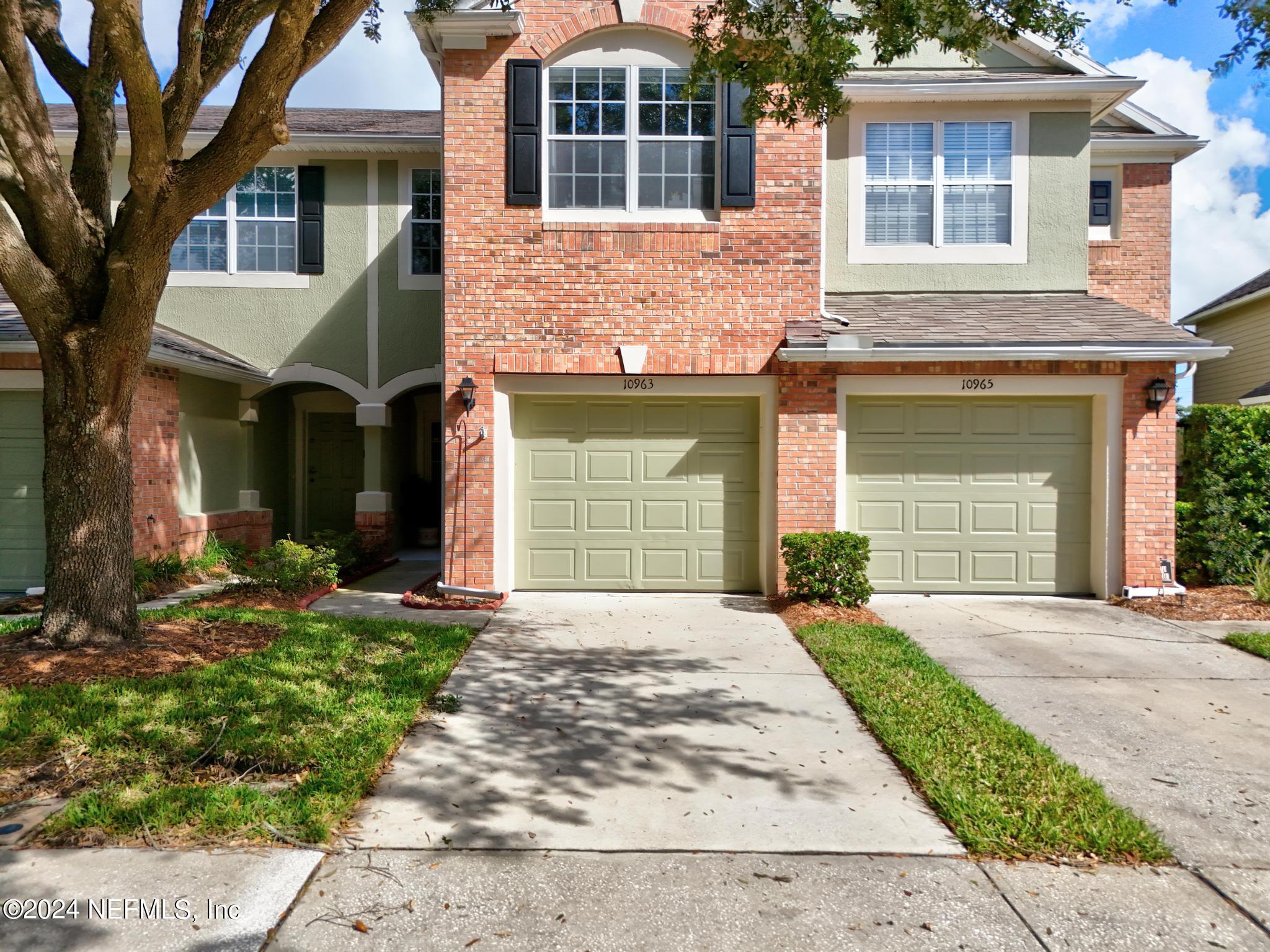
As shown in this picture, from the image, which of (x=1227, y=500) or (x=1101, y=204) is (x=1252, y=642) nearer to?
(x=1227, y=500)

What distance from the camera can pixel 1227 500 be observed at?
9.48 meters

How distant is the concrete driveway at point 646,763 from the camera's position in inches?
142

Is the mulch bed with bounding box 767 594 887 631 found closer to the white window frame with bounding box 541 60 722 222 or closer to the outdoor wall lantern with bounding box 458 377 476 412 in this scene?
the outdoor wall lantern with bounding box 458 377 476 412

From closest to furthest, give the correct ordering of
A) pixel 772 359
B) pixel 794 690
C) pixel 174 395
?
pixel 794 690 < pixel 772 359 < pixel 174 395

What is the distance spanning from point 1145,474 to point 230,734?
30.7 ft

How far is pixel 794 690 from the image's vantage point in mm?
5699

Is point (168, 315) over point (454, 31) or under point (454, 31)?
→ under

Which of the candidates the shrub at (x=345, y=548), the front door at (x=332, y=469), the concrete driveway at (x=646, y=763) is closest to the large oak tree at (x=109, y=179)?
the concrete driveway at (x=646, y=763)

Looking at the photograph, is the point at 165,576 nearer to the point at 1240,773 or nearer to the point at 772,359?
the point at 772,359

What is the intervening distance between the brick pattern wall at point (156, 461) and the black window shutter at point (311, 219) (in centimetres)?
262

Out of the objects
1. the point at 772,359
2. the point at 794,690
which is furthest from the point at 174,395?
the point at 794,690

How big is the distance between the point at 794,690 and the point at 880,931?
2.82 metres

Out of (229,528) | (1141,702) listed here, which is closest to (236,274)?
(229,528)

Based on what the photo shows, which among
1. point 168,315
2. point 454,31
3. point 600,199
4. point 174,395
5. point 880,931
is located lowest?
point 880,931
